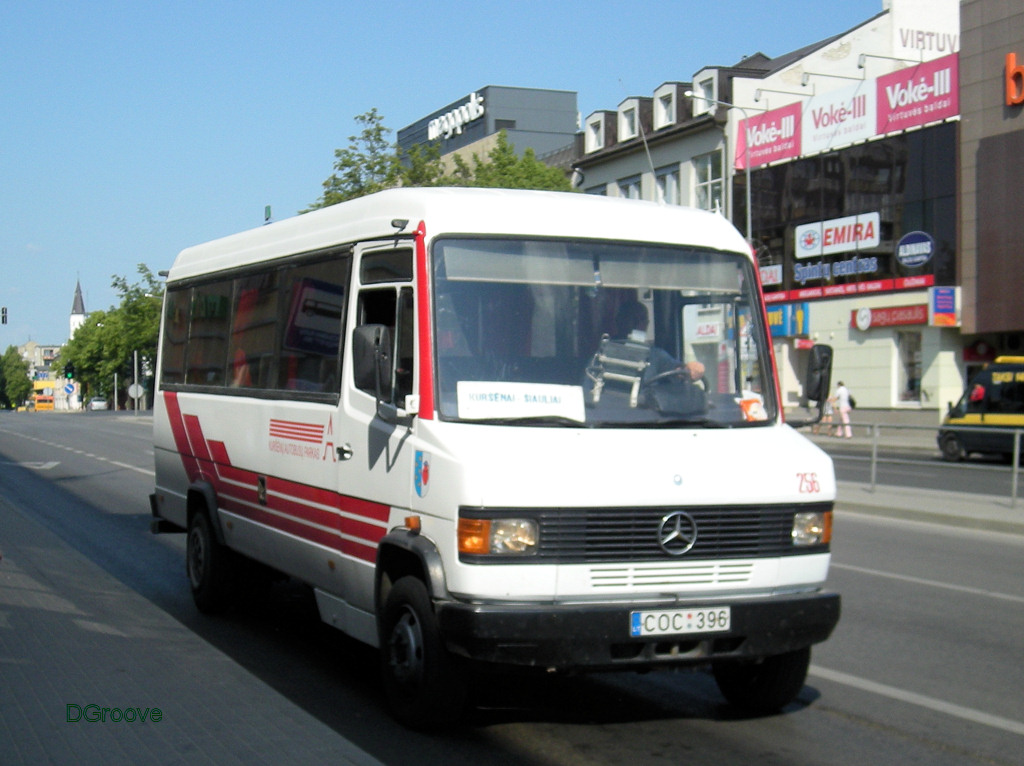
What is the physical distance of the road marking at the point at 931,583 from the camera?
31.9 feet

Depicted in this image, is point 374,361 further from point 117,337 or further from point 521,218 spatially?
point 117,337

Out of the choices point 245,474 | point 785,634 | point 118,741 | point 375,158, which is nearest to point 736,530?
point 785,634

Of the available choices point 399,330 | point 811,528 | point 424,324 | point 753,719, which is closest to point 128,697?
point 399,330

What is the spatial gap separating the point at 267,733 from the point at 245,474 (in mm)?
2977

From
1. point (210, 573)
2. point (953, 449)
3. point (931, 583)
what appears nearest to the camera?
point (210, 573)

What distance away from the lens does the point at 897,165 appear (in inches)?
1612

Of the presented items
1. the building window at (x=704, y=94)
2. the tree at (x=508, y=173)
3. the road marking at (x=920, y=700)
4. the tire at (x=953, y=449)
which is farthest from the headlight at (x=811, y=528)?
the building window at (x=704, y=94)

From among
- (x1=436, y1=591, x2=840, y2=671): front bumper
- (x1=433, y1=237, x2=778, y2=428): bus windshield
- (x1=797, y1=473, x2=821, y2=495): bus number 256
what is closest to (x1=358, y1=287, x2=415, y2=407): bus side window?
(x1=433, y1=237, x2=778, y2=428): bus windshield

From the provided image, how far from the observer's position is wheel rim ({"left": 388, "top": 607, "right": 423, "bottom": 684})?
5.61m

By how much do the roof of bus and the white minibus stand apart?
0.01m

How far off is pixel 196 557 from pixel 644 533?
Answer: 4.82 metres

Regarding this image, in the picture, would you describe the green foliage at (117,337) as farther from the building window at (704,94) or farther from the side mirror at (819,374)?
the side mirror at (819,374)

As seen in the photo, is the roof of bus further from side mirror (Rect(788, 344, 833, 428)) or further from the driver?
side mirror (Rect(788, 344, 833, 428))

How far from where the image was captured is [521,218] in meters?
6.13
